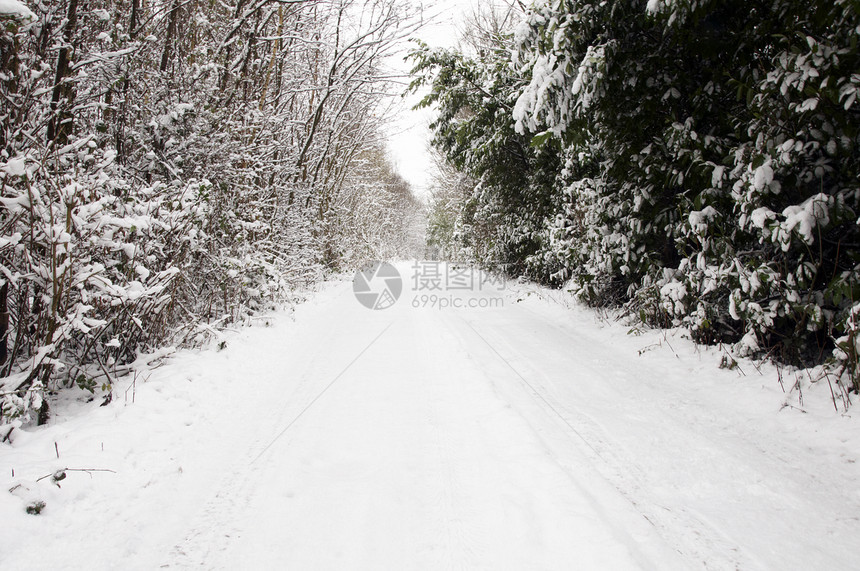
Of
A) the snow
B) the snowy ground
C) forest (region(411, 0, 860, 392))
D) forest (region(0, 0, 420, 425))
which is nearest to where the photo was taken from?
the snowy ground

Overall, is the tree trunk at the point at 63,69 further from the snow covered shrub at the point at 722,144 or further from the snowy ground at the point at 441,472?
the snow covered shrub at the point at 722,144

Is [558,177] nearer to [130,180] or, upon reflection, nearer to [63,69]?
[130,180]

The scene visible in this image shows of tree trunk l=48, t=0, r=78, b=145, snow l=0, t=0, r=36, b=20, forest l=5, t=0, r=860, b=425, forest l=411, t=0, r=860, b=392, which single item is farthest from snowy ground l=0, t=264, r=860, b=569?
snow l=0, t=0, r=36, b=20

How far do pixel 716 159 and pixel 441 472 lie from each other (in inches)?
Answer: 192

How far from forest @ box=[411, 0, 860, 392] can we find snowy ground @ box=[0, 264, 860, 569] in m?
0.80

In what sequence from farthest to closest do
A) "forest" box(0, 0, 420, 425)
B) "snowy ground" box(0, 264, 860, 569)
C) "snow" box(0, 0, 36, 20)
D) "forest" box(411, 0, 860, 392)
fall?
"forest" box(411, 0, 860, 392) → "forest" box(0, 0, 420, 425) → "snow" box(0, 0, 36, 20) → "snowy ground" box(0, 264, 860, 569)

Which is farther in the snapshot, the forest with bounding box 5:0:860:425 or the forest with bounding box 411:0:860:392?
the forest with bounding box 411:0:860:392

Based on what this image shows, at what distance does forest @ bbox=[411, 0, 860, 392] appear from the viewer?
11.9 ft

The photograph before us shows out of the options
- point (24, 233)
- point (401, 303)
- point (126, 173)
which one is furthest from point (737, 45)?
point (401, 303)

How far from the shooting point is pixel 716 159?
508 centimetres

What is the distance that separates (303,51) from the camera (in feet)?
38.3

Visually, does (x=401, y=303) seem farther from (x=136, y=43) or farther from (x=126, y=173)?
(x=136, y=43)

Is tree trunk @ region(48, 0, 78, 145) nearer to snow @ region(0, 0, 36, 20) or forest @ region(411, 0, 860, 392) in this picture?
snow @ region(0, 0, 36, 20)

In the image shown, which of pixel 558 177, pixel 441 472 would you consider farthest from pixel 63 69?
pixel 558 177
